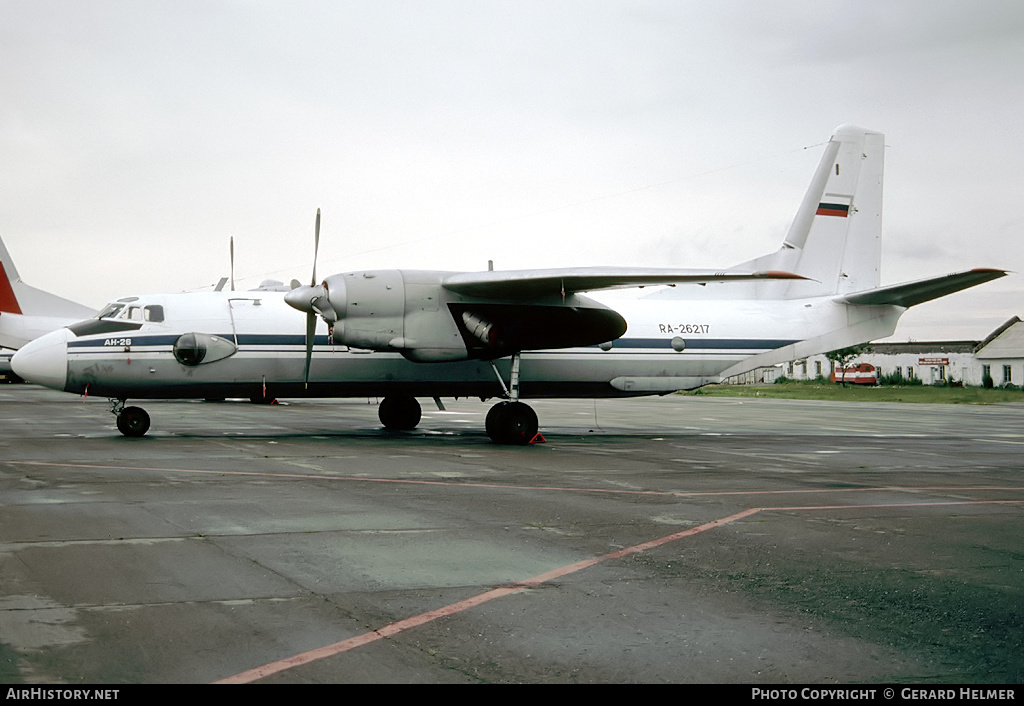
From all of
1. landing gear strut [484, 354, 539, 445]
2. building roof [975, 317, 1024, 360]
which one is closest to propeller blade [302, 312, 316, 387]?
landing gear strut [484, 354, 539, 445]

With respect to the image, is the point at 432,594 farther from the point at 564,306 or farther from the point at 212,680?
the point at 564,306

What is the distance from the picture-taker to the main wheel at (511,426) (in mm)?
19750

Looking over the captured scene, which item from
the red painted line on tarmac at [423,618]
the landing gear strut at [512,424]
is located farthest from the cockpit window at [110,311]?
the red painted line on tarmac at [423,618]

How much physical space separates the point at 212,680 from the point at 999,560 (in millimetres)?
6390

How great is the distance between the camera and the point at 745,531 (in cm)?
872

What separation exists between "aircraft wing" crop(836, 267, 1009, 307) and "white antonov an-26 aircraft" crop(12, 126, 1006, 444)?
0.18 feet

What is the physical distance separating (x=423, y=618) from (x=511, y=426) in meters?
14.3

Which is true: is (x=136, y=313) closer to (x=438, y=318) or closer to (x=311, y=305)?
(x=311, y=305)

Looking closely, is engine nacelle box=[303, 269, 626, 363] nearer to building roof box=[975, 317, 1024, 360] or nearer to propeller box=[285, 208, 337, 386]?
propeller box=[285, 208, 337, 386]

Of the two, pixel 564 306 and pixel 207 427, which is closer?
pixel 564 306

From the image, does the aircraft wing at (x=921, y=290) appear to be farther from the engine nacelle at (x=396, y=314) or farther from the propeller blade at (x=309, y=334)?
the propeller blade at (x=309, y=334)

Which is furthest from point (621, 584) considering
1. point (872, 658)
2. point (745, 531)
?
point (745, 531)

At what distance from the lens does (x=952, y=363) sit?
85.1 meters

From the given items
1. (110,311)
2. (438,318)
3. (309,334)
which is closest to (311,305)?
(309,334)
